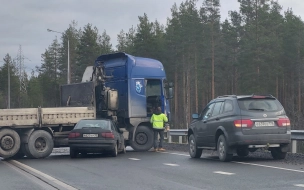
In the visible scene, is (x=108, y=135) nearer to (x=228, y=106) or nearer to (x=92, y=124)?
(x=92, y=124)

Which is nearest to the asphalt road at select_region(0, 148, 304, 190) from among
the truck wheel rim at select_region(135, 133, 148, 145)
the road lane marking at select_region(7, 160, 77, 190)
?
the road lane marking at select_region(7, 160, 77, 190)

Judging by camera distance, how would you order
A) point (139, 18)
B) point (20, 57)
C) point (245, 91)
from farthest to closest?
1. point (20, 57)
2. point (139, 18)
3. point (245, 91)

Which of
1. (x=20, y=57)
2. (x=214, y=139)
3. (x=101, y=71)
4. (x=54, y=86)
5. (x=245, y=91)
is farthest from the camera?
(x=20, y=57)

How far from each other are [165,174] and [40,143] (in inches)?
299

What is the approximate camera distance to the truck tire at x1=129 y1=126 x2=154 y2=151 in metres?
23.4

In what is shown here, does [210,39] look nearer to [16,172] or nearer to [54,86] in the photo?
[54,86]

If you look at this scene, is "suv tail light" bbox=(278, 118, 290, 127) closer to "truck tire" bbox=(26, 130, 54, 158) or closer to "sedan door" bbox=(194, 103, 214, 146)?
"sedan door" bbox=(194, 103, 214, 146)

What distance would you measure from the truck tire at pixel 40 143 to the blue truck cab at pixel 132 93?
2.81 metres

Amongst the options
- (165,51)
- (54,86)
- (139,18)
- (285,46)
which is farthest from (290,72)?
(54,86)

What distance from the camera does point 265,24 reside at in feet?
188

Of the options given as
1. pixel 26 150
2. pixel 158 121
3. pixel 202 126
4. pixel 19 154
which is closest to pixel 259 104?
pixel 202 126

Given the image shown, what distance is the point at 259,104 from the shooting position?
16.3m

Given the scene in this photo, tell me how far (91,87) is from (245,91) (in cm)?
3523

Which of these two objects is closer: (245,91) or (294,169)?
(294,169)
